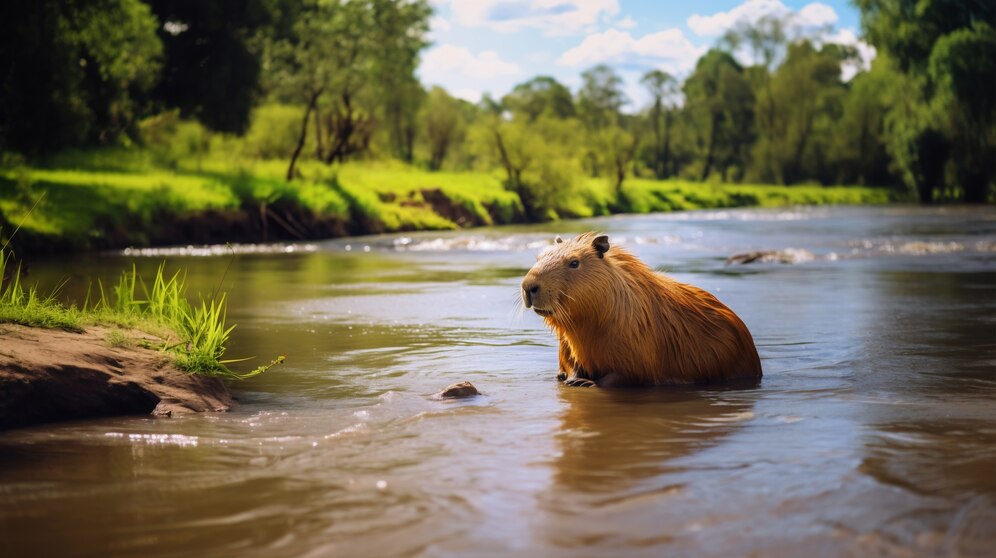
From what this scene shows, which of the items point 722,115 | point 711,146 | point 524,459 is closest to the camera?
point 524,459

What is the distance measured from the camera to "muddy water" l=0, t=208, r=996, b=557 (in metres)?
4.44

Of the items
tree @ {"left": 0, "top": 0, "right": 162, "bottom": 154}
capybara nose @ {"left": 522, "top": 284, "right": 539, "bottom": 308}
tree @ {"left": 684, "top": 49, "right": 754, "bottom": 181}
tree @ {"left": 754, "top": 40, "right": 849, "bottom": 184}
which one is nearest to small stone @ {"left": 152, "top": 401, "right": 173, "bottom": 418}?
capybara nose @ {"left": 522, "top": 284, "right": 539, "bottom": 308}

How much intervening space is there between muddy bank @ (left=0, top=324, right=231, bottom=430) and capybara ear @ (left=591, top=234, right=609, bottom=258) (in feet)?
9.59

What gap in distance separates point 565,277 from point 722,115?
9507 cm

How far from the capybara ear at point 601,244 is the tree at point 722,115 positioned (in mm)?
90808

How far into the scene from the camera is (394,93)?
62.9m

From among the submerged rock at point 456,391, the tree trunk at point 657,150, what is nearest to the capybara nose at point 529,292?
the submerged rock at point 456,391

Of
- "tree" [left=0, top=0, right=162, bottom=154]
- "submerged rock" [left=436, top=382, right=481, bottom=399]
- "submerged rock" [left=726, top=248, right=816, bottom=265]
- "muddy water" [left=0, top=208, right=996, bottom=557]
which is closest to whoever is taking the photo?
"muddy water" [left=0, top=208, right=996, bottom=557]

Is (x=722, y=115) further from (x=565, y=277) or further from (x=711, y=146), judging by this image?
(x=565, y=277)

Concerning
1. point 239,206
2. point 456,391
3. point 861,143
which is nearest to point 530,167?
point 239,206

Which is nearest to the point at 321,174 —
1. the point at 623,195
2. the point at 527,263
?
the point at 527,263

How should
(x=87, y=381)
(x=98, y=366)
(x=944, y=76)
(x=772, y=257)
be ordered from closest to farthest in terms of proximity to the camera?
(x=87, y=381) < (x=98, y=366) < (x=772, y=257) < (x=944, y=76)

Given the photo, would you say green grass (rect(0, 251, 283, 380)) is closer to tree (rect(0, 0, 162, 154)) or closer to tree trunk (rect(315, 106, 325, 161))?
tree (rect(0, 0, 162, 154))

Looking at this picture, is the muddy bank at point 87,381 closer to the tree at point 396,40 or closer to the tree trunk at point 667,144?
the tree at point 396,40
